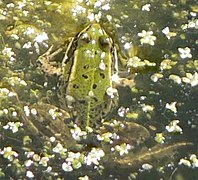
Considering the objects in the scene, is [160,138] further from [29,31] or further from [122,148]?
[29,31]

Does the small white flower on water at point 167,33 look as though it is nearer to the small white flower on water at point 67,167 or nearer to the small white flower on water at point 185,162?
the small white flower on water at point 185,162

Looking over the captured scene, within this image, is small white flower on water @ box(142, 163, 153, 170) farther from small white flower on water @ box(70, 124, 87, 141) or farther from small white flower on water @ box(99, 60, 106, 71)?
small white flower on water @ box(99, 60, 106, 71)

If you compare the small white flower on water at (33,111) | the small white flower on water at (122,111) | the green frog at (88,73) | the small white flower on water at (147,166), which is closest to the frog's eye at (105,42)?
the green frog at (88,73)

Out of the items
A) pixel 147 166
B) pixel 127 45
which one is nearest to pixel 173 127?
pixel 147 166

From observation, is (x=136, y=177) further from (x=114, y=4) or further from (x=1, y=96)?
(x=114, y=4)

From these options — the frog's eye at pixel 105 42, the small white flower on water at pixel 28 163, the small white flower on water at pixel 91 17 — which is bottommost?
the small white flower on water at pixel 28 163

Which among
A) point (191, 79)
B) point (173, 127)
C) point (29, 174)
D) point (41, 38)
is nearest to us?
point (29, 174)

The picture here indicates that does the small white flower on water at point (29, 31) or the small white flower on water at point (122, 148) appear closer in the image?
the small white flower on water at point (122, 148)
